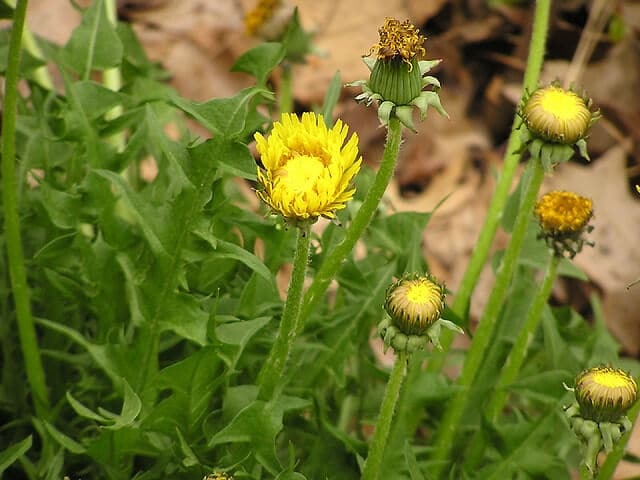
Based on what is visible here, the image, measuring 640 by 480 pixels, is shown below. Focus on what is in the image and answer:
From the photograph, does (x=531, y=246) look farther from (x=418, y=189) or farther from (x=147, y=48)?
(x=147, y=48)

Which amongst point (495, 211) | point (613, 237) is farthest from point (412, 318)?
point (613, 237)

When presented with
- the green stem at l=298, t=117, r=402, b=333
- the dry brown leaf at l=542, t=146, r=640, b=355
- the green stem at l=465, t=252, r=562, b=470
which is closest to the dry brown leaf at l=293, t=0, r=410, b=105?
the dry brown leaf at l=542, t=146, r=640, b=355

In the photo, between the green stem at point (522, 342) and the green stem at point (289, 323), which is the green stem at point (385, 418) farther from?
the green stem at point (522, 342)

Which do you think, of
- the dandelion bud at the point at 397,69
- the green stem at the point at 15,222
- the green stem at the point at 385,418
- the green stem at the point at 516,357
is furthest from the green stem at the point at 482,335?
the green stem at the point at 15,222

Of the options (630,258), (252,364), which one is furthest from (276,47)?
(630,258)

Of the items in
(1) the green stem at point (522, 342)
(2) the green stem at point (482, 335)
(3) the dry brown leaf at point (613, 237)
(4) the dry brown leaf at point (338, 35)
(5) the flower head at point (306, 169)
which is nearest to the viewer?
(5) the flower head at point (306, 169)

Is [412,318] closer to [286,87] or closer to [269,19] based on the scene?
[286,87]
